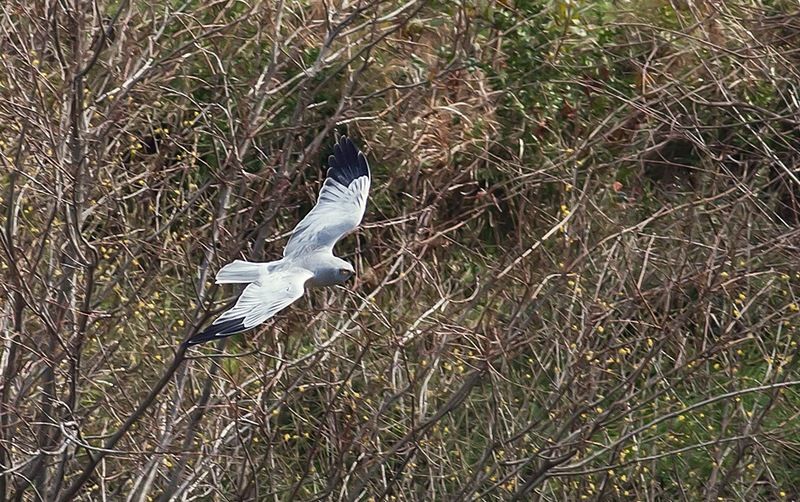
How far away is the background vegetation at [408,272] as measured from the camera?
19.2ft

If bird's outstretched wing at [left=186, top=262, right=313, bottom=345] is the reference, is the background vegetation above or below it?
below

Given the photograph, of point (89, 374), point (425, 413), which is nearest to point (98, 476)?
point (89, 374)

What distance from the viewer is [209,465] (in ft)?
19.9

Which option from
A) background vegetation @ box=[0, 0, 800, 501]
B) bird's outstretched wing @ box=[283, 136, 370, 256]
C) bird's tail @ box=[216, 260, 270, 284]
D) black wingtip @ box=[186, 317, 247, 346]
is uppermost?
black wingtip @ box=[186, 317, 247, 346]

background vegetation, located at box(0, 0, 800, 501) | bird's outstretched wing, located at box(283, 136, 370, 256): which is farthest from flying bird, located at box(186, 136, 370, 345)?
background vegetation, located at box(0, 0, 800, 501)

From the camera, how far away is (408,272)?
6723 millimetres

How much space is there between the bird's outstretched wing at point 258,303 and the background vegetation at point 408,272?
1.01 feet

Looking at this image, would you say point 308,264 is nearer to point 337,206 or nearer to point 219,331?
point 337,206

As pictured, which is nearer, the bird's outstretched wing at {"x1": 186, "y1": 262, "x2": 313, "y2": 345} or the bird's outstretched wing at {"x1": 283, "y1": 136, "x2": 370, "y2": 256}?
the bird's outstretched wing at {"x1": 186, "y1": 262, "x2": 313, "y2": 345}

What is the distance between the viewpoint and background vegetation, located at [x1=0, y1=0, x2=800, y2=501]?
5863 millimetres

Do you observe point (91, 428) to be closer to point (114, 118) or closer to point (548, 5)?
point (114, 118)

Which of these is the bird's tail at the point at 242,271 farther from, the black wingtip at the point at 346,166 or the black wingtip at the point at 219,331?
the black wingtip at the point at 346,166

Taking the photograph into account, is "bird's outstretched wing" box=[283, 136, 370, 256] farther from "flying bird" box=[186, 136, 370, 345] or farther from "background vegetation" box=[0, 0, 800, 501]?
"background vegetation" box=[0, 0, 800, 501]

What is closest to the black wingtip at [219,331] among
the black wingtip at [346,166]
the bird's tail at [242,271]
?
the bird's tail at [242,271]
